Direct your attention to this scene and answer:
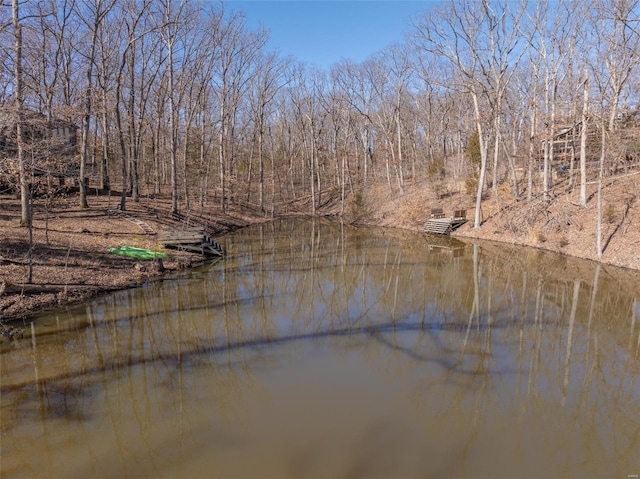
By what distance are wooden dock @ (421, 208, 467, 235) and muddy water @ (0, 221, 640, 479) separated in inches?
519

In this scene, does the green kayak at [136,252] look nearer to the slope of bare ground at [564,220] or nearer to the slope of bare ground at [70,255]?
the slope of bare ground at [70,255]

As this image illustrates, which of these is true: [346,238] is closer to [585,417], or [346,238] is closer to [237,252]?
[237,252]

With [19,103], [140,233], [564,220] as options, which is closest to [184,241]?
[140,233]

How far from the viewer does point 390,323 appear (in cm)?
955

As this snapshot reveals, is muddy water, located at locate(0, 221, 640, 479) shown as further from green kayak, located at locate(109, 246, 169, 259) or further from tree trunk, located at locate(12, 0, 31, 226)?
tree trunk, located at locate(12, 0, 31, 226)

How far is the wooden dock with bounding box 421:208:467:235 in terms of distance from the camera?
84.7 feet

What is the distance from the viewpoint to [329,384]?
6.68 m

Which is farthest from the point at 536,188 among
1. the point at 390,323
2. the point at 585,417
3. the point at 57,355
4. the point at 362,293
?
the point at 57,355

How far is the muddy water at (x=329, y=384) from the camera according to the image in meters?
4.87

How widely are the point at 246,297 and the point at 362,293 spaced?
3605 mm

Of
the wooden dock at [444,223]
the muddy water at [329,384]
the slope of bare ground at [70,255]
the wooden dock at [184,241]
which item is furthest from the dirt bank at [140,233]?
the muddy water at [329,384]

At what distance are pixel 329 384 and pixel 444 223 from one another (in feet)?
69.5

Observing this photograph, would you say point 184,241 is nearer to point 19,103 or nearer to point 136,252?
point 136,252

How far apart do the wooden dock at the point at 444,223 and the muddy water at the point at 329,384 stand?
13.2 metres
